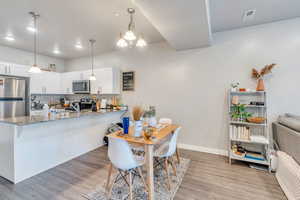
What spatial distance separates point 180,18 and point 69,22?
2.22 metres

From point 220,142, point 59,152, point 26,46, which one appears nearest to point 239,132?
point 220,142

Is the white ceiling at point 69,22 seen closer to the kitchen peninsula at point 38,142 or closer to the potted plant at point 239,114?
the kitchen peninsula at point 38,142

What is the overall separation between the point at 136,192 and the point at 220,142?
2.24m

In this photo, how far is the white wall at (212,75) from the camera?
2.64 metres

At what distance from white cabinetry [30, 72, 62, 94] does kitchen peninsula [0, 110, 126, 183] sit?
2.23 m

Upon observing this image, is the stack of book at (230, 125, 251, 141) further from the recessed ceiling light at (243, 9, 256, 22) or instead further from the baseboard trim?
the recessed ceiling light at (243, 9, 256, 22)

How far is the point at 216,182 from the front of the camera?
2107mm

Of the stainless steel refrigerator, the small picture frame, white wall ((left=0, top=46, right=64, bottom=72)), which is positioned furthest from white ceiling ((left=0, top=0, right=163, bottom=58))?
the stainless steel refrigerator

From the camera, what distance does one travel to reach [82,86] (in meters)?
4.45

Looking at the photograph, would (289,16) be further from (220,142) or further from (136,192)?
(136,192)

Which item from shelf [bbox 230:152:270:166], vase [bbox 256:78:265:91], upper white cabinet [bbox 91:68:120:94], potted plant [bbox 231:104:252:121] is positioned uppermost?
upper white cabinet [bbox 91:68:120:94]

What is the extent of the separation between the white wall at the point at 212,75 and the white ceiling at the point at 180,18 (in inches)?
23.5

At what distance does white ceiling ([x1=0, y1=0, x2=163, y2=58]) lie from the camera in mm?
2170

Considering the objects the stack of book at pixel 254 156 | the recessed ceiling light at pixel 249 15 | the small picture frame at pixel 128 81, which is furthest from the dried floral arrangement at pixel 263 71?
the small picture frame at pixel 128 81
